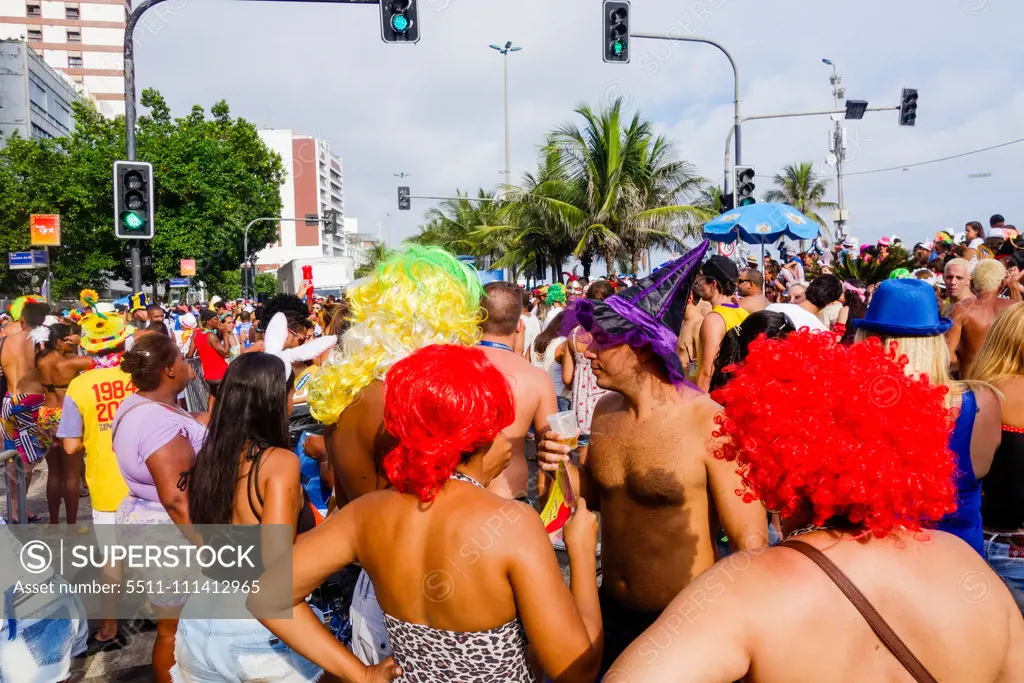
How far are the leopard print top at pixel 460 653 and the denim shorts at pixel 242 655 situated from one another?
84 cm

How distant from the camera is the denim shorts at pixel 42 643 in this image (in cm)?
308

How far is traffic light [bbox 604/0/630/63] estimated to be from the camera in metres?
10.5

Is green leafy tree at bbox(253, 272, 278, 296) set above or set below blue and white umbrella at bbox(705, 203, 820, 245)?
above

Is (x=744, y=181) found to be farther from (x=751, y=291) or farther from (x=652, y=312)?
(x=652, y=312)

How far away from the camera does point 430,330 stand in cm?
300

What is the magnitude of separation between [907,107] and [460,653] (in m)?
16.7

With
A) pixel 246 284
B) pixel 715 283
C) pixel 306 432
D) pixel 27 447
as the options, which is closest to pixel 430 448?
pixel 306 432

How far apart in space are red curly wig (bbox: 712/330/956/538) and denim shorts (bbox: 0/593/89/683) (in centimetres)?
307

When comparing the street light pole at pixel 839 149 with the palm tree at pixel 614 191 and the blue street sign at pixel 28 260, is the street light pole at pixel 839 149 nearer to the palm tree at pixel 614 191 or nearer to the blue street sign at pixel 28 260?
Answer: the palm tree at pixel 614 191

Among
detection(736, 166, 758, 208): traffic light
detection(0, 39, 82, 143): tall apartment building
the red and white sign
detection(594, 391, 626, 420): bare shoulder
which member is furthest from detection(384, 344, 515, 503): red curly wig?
detection(0, 39, 82, 143): tall apartment building

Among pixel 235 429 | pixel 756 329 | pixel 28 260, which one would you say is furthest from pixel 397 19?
pixel 28 260

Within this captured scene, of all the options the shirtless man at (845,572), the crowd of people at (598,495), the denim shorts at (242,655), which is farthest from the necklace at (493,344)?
the shirtless man at (845,572)

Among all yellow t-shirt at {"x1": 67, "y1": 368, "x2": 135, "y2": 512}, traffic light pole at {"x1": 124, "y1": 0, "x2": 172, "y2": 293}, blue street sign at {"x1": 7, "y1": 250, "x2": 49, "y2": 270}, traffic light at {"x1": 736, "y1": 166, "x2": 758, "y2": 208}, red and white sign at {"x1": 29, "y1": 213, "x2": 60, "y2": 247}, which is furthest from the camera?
red and white sign at {"x1": 29, "y1": 213, "x2": 60, "y2": 247}

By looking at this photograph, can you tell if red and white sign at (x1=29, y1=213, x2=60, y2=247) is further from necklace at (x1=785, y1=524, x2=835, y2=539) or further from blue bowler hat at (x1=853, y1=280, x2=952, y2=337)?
necklace at (x1=785, y1=524, x2=835, y2=539)
